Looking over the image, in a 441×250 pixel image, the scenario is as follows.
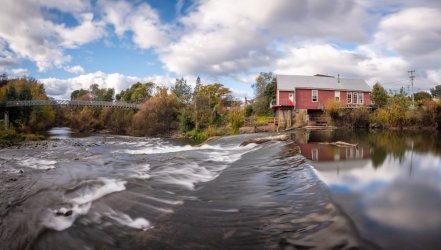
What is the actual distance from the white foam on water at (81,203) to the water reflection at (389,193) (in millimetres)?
5532

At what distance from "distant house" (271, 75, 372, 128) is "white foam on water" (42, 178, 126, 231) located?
28297 mm

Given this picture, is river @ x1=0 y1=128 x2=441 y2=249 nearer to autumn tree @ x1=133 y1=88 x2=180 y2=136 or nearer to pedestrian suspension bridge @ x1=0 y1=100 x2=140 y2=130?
autumn tree @ x1=133 y1=88 x2=180 y2=136

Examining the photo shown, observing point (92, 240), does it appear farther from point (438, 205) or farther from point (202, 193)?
point (438, 205)

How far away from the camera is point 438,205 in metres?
6.59

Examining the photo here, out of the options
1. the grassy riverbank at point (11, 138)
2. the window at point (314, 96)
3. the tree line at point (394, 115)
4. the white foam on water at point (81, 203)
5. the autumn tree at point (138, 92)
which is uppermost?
the autumn tree at point (138, 92)

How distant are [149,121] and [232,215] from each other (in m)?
38.3

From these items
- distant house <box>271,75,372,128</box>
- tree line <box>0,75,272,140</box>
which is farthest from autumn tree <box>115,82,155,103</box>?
distant house <box>271,75,372,128</box>

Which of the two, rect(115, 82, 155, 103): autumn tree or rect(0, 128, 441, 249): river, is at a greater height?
rect(115, 82, 155, 103): autumn tree

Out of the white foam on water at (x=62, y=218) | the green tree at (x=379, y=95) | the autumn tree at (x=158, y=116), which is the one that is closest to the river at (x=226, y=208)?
the white foam on water at (x=62, y=218)

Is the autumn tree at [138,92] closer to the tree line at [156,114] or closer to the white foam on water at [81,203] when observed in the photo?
the tree line at [156,114]

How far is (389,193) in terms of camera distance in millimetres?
7395

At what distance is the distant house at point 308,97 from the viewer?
36.3 metres

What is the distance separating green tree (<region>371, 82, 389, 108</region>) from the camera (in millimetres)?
40528

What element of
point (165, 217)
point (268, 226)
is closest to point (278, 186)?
point (268, 226)
